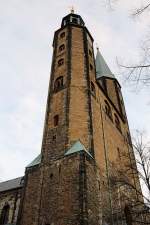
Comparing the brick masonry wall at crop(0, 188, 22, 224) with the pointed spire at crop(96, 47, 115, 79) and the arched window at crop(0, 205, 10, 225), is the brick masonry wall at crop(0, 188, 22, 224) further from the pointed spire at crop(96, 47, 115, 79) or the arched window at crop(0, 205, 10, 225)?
the pointed spire at crop(96, 47, 115, 79)

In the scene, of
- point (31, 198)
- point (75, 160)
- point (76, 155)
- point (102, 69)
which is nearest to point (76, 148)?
point (76, 155)

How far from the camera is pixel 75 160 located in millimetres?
14875

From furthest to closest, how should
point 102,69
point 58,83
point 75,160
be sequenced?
1. point 102,69
2. point 58,83
3. point 75,160

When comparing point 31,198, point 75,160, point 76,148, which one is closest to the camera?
point 75,160

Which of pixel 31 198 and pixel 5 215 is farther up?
pixel 5 215

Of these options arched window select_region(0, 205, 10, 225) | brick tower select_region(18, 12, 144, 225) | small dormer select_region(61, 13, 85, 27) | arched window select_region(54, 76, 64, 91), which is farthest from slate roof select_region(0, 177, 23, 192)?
small dormer select_region(61, 13, 85, 27)

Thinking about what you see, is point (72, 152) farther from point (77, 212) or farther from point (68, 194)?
point (77, 212)

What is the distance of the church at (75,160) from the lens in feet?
45.1

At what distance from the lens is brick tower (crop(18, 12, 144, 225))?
13.7 meters

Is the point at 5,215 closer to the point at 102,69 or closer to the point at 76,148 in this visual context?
the point at 76,148

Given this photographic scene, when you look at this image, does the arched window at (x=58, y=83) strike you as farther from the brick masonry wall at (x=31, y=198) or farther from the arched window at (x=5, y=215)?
the arched window at (x=5, y=215)

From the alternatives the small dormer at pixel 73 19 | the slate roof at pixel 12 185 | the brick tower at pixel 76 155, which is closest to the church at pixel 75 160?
the brick tower at pixel 76 155

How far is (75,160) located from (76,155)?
304 mm

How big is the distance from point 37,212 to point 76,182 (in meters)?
2.77
